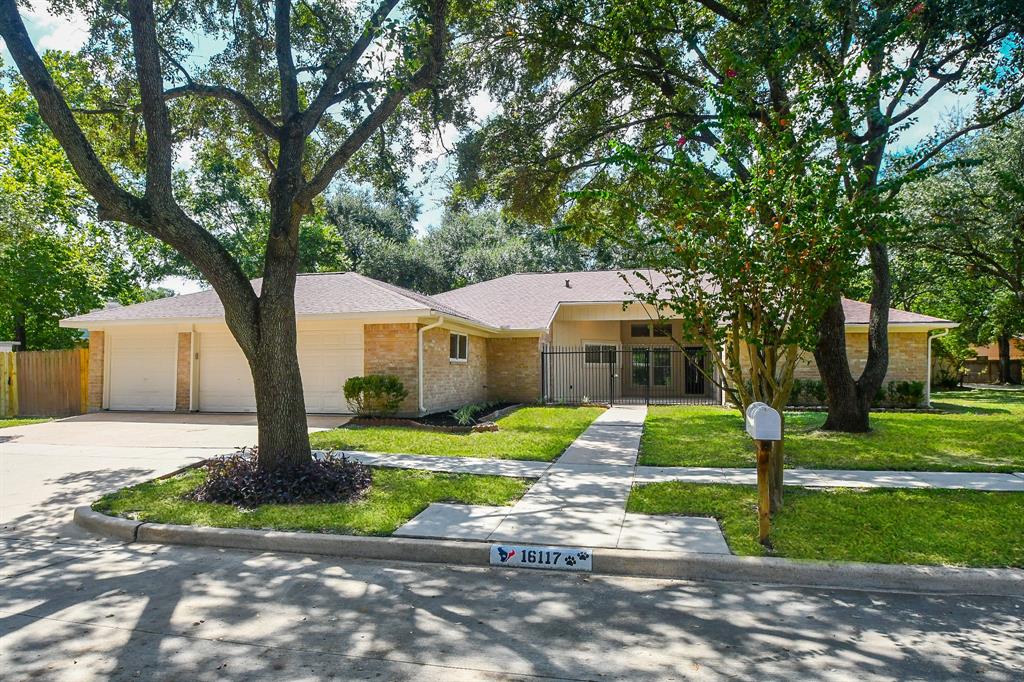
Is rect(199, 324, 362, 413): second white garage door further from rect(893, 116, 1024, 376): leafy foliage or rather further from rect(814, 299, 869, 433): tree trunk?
rect(893, 116, 1024, 376): leafy foliage

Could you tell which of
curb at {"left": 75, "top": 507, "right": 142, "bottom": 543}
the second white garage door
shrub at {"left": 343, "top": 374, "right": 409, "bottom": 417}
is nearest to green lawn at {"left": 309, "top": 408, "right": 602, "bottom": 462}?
shrub at {"left": 343, "top": 374, "right": 409, "bottom": 417}

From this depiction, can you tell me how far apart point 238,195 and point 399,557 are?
1127 inches

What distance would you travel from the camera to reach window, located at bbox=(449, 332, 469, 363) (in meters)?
17.0

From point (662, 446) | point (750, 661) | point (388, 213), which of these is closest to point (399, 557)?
point (750, 661)

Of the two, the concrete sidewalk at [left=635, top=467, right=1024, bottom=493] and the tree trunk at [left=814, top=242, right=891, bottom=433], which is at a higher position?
the tree trunk at [left=814, top=242, right=891, bottom=433]

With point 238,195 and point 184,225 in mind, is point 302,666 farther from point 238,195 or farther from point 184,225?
point 238,195

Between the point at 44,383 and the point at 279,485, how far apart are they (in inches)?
607

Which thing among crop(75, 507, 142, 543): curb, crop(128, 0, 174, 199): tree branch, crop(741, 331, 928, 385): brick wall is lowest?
crop(75, 507, 142, 543): curb

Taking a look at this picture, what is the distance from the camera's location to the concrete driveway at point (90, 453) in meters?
7.36

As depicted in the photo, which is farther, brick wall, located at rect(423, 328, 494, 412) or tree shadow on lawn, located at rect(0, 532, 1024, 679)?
brick wall, located at rect(423, 328, 494, 412)

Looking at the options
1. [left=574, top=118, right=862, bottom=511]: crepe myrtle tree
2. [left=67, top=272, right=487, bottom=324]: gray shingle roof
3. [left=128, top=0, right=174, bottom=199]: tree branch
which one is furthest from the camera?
[left=67, top=272, right=487, bottom=324]: gray shingle roof

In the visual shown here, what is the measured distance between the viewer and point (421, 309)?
A: 1411cm

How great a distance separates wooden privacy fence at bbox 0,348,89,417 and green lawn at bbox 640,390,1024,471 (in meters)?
16.0

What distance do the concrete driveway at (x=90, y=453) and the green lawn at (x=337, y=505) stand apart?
63 centimetres
